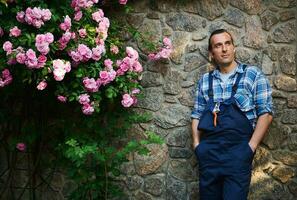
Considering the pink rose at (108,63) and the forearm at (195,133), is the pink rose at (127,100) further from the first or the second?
the forearm at (195,133)

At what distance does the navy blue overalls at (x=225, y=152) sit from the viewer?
10.6 feet

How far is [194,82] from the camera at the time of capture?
3906mm

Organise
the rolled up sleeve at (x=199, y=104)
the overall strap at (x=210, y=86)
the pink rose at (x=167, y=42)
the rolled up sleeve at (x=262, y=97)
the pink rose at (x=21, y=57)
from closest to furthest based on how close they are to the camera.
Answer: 1. the pink rose at (x=21, y=57)
2. the rolled up sleeve at (x=262, y=97)
3. the overall strap at (x=210, y=86)
4. the rolled up sleeve at (x=199, y=104)
5. the pink rose at (x=167, y=42)

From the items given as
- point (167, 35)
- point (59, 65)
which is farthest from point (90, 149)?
point (167, 35)

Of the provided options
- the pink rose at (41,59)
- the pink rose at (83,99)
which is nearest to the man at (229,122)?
the pink rose at (83,99)

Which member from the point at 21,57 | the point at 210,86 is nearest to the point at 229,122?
the point at 210,86

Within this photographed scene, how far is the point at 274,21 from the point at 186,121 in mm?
1222

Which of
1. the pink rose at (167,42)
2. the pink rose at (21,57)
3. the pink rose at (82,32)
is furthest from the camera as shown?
the pink rose at (167,42)

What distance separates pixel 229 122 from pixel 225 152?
0.79 feet

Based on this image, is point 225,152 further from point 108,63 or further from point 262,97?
point 108,63

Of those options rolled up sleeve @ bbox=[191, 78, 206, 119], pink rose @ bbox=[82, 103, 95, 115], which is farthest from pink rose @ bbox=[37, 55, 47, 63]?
rolled up sleeve @ bbox=[191, 78, 206, 119]

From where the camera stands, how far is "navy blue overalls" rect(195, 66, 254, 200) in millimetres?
3234

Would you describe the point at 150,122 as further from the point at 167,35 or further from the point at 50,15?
the point at 50,15

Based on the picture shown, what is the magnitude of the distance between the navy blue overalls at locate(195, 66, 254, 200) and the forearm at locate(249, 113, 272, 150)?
51mm
